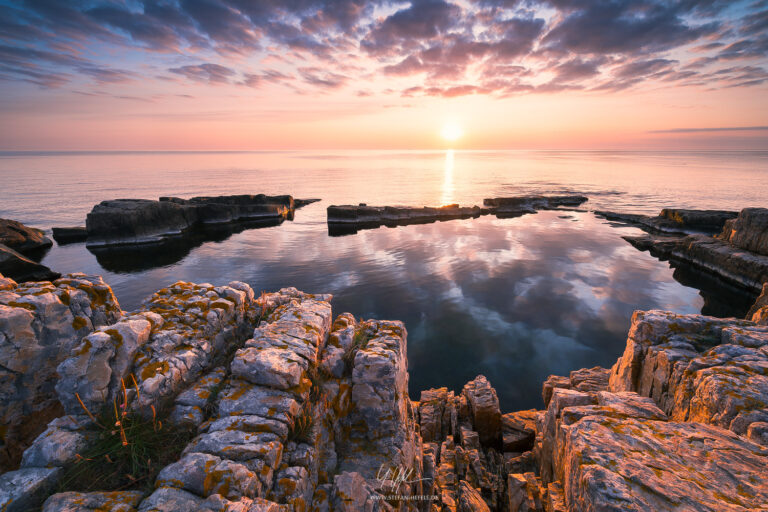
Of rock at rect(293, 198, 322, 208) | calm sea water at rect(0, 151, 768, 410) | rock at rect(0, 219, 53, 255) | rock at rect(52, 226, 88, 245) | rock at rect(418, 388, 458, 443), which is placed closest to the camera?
rock at rect(418, 388, 458, 443)

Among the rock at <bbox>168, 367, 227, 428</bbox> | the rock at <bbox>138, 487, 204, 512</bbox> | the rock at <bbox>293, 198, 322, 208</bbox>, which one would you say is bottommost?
the rock at <bbox>293, 198, 322, 208</bbox>

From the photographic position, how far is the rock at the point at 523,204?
8488cm

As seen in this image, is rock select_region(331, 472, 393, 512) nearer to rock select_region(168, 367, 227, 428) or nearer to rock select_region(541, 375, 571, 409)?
rock select_region(168, 367, 227, 428)

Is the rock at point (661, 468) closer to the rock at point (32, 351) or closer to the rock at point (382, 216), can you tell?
the rock at point (32, 351)

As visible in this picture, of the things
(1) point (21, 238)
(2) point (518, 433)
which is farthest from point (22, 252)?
(2) point (518, 433)

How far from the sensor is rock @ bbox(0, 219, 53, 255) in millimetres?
45062

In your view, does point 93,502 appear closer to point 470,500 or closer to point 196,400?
point 196,400

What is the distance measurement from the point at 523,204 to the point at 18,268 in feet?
327

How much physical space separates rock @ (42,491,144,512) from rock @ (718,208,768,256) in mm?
60020

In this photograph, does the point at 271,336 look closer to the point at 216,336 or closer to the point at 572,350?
the point at 216,336

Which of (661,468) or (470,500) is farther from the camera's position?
(470,500)

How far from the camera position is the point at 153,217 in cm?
5550

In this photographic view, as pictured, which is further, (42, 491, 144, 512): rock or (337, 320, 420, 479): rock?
(337, 320, 420, 479): rock
